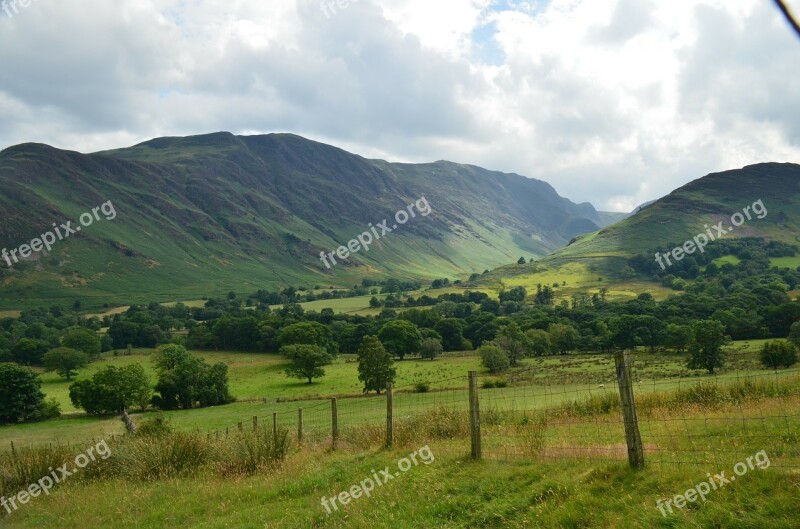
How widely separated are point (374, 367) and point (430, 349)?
116ft

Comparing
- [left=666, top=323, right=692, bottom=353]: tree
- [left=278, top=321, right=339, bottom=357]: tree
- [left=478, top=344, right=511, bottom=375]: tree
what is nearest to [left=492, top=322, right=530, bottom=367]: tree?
[left=478, top=344, right=511, bottom=375]: tree

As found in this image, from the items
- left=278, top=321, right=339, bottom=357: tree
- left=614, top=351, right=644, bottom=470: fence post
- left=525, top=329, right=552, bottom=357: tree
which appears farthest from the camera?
left=278, top=321, right=339, bottom=357: tree

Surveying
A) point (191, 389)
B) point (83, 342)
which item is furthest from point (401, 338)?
point (83, 342)

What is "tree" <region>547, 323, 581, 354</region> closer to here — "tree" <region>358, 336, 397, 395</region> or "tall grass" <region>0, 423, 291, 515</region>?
"tree" <region>358, 336, 397, 395</region>

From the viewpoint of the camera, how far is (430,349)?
367 feet

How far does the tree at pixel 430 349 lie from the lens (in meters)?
112

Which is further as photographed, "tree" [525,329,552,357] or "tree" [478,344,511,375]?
"tree" [525,329,552,357]

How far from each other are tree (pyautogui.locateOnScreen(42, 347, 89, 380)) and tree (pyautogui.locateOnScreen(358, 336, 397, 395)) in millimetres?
65319

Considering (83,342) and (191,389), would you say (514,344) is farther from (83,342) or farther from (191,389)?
(83,342)

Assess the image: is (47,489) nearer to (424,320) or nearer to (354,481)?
(354,481)

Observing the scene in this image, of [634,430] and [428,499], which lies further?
[428,499]

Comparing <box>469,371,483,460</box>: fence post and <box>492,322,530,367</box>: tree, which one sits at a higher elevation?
<box>469,371,483,460</box>: fence post

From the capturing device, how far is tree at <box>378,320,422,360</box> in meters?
115

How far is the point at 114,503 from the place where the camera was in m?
14.2
